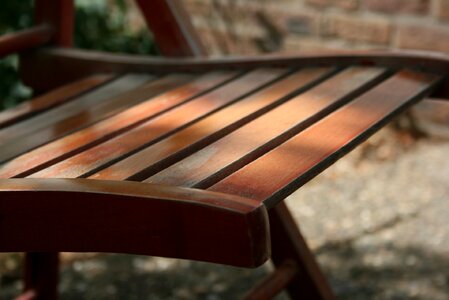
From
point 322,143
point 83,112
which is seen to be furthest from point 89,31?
point 322,143

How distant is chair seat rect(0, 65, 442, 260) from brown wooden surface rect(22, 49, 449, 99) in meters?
0.02

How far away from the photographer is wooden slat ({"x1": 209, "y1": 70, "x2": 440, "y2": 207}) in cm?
122

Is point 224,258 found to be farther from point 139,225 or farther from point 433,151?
point 433,151

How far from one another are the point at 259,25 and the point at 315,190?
2.51ft

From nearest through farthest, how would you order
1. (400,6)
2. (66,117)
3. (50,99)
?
(66,117)
(50,99)
(400,6)

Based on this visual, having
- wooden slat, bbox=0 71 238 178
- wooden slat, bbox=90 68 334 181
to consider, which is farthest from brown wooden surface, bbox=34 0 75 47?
wooden slat, bbox=90 68 334 181

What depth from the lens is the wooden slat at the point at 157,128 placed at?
4.55 ft

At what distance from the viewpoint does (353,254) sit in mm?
2762

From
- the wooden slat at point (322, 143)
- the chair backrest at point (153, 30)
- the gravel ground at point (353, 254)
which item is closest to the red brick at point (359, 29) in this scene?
the gravel ground at point (353, 254)

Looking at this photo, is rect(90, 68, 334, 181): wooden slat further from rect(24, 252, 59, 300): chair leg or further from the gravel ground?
the gravel ground

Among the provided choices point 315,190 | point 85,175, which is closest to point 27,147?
point 85,175

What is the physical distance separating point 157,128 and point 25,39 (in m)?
0.54

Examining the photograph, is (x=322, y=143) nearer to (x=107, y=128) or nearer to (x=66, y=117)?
(x=107, y=128)

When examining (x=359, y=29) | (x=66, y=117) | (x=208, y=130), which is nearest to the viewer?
(x=208, y=130)
